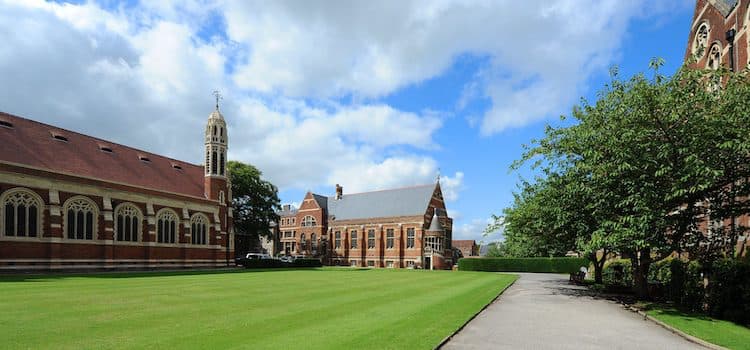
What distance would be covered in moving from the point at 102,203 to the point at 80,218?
197cm

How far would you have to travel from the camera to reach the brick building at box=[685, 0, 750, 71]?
67.5 ft

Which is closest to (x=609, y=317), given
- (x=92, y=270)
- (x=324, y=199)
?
(x=92, y=270)

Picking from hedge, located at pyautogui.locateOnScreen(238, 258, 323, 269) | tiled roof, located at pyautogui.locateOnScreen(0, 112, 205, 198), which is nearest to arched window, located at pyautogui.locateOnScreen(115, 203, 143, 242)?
tiled roof, located at pyautogui.locateOnScreen(0, 112, 205, 198)

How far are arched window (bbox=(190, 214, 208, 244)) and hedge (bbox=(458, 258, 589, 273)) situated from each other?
31.2 meters

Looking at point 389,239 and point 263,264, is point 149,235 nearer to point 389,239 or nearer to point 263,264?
point 263,264

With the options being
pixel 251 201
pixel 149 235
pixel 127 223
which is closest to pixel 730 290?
pixel 149 235

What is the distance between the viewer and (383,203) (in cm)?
7275

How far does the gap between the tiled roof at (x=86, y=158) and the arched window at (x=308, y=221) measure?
2932 cm

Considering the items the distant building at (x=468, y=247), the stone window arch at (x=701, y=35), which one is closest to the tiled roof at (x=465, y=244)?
the distant building at (x=468, y=247)

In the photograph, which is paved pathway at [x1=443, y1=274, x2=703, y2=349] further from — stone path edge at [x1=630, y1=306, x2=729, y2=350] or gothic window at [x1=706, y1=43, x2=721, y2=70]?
gothic window at [x1=706, y1=43, x2=721, y2=70]

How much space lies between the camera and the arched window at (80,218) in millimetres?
35031

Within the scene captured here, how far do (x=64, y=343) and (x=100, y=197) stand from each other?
32968mm

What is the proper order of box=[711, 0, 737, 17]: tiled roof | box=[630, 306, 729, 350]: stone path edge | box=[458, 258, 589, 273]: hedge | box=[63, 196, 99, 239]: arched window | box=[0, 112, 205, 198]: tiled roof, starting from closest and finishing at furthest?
box=[630, 306, 729, 350]: stone path edge < box=[711, 0, 737, 17]: tiled roof < box=[0, 112, 205, 198]: tiled roof < box=[63, 196, 99, 239]: arched window < box=[458, 258, 589, 273]: hedge

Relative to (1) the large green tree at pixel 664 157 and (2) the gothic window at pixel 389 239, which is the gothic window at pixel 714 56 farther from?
(2) the gothic window at pixel 389 239
